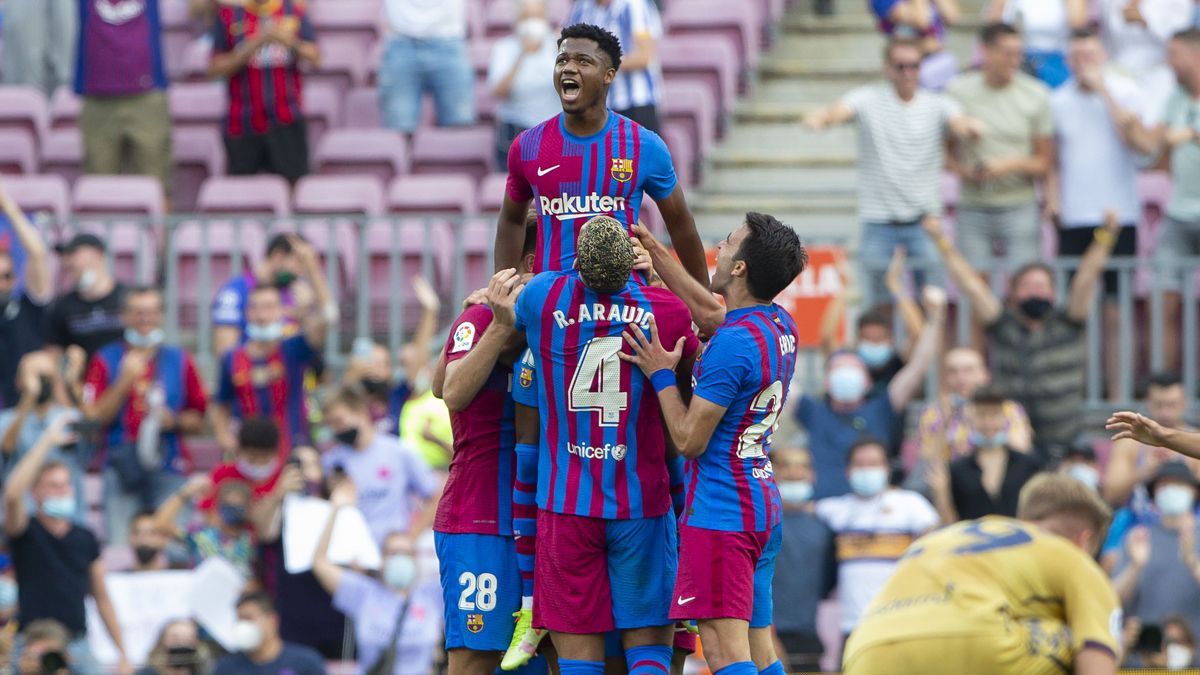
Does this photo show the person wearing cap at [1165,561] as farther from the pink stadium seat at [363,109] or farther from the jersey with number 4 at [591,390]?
the pink stadium seat at [363,109]

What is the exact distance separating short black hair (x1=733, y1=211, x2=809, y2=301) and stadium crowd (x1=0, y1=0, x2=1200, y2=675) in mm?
2050

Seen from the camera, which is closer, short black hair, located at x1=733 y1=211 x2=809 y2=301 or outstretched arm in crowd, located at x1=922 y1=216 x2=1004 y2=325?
short black hair, located at x1=733 y1=211 x2=809 y2=301

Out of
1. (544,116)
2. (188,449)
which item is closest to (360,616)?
(188,449)

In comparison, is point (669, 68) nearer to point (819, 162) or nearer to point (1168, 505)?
point (819, 162)

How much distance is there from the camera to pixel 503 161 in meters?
15.2

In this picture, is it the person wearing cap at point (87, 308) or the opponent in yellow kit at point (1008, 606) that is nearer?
the opponent in yellow kit at point (1008, 606)

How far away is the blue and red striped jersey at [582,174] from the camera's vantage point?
798 cm

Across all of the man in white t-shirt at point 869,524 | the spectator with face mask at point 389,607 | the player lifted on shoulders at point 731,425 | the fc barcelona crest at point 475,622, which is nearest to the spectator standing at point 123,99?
the spectator with face mask at point 389,607

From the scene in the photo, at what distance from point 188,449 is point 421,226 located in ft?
6.87

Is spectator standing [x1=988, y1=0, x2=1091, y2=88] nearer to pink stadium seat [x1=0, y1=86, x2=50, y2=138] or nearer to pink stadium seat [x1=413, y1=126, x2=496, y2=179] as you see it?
pink stadium seat [x1=413, y1=126, x2=496, y2=179]

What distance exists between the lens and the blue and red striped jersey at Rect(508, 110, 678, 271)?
→ 798cm

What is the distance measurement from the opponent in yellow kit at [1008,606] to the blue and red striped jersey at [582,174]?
5.65 ft

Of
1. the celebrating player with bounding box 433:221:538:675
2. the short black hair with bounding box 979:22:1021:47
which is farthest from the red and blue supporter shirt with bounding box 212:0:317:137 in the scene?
the celebrating player with bounding box 433:221:538:675

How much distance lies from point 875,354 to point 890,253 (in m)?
0.93
